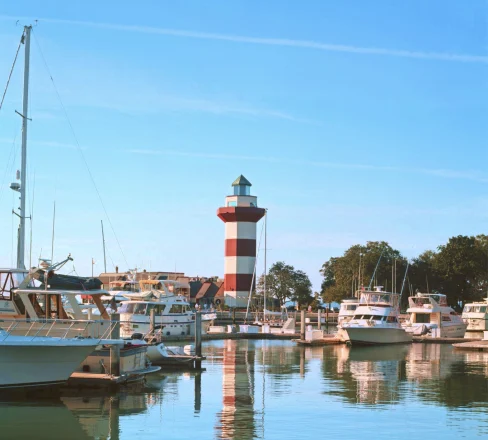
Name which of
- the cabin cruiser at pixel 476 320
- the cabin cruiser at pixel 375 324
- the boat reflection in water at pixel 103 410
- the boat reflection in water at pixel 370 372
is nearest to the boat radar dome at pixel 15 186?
the boat reflection in water at pixel 103 410

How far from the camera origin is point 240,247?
8731cm

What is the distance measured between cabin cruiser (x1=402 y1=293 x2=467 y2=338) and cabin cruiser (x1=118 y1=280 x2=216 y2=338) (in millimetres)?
16648

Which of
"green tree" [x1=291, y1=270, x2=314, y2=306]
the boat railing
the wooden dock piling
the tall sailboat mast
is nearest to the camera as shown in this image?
the boat railing

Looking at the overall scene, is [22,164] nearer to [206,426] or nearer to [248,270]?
[206,426]

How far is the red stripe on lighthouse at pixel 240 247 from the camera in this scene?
87188 mm

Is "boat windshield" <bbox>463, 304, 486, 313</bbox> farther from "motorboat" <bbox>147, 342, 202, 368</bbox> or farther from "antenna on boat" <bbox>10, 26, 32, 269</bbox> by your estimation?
"antenna on boat" <bbox>10, 26, 32, 269</bbox>

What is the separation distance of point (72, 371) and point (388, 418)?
9.49 m

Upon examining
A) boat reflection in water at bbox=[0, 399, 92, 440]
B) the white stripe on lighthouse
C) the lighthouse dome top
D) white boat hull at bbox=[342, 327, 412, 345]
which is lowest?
boat reflection in water at bbox=[0, 399, 92, 440]

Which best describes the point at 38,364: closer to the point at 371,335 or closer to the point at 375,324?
the point at 371,335

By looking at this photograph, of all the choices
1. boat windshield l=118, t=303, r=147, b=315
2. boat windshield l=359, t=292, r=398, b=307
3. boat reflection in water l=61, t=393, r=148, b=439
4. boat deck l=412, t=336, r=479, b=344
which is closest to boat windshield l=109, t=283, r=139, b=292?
boat windshield l=118, t=303, r=147, b=315

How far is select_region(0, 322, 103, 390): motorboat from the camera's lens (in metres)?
25.0

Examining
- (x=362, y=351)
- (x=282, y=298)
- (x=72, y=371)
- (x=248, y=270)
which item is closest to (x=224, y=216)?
(x=248, y=270)

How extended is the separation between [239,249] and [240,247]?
0.83 feet

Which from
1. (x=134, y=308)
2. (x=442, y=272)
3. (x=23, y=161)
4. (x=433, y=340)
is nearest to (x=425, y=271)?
(x=442, y=272)
